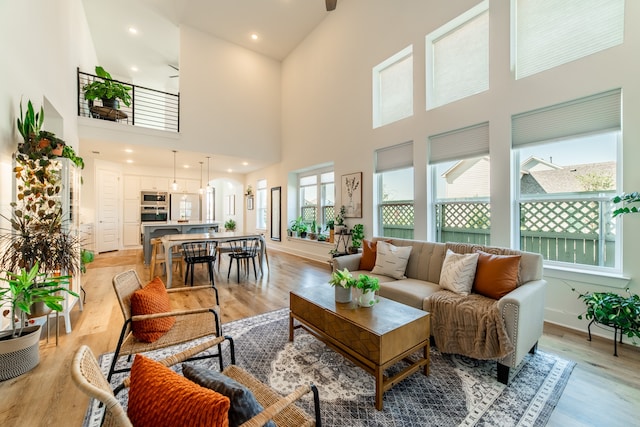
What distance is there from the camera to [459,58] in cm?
391

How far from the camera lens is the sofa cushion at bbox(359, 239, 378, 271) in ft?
11.1

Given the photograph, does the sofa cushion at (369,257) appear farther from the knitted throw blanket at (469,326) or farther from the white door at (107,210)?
the white door at (107,210)

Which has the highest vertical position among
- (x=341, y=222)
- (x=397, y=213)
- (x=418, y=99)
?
(x=418, y=99)

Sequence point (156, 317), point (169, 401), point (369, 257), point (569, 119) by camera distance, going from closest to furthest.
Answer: point (169, 401) → point (156, 317) → point (569, 119) → point (369, 257)

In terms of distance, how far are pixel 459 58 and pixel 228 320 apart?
4.70 meters

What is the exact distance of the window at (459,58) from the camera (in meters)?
3.67

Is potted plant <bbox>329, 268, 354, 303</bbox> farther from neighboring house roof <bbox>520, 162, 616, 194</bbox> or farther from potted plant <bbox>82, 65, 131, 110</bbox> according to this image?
potted plant <bbox>82, 65, 131, 110</bbox>

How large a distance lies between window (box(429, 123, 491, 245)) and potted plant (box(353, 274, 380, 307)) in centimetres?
240

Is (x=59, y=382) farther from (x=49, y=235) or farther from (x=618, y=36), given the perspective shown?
(x=618, y=36)

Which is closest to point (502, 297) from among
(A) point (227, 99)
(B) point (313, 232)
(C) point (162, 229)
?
(B) point (313, 232)

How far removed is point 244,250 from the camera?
487cm

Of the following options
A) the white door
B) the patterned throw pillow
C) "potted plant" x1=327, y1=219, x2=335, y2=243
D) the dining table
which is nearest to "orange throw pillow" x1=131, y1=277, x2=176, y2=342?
the patterned throw pillow

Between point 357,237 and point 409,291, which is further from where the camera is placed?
point 357,237

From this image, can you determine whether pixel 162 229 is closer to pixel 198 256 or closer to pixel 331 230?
pixel 198 256
